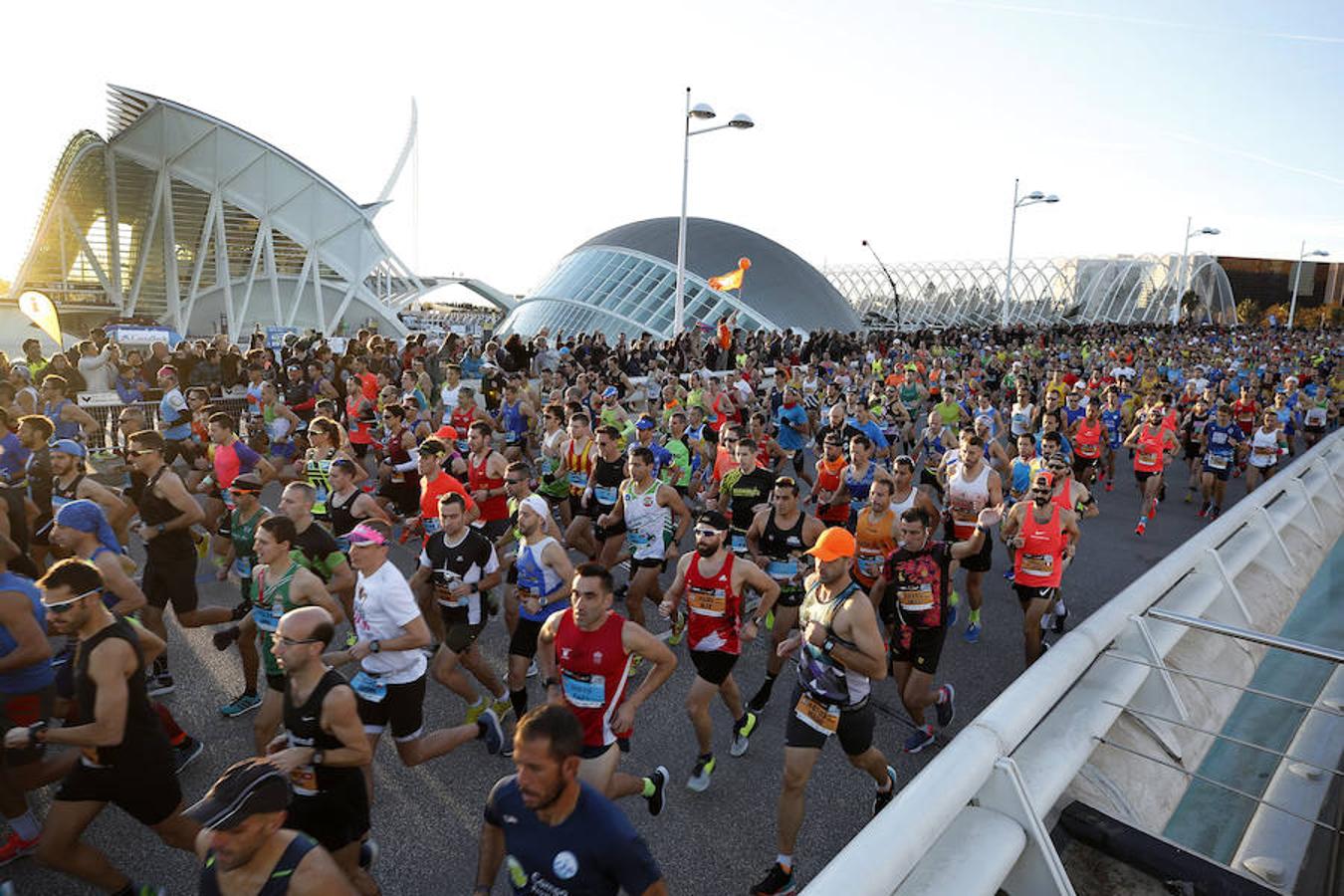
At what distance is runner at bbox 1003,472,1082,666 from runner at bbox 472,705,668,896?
15.7 ft

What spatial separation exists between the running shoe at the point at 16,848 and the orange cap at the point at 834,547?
443 cm

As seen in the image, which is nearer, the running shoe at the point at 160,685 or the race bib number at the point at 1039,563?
the running shoe at the point at 160,685

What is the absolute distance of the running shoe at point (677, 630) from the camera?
21.6 feet

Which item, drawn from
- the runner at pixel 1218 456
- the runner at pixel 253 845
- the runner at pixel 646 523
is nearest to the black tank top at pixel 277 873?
the runner at pixel 253 845

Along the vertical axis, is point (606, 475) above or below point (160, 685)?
above

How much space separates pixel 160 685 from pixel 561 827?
182 inches

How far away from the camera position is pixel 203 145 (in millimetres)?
35812

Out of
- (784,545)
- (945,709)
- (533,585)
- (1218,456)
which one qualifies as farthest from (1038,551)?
(1218,456)

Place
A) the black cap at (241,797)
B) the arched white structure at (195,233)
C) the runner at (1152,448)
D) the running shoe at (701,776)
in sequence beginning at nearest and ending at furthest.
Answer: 1. the black cap at (241,797)
2. the running shoe at (701,776)
3. the runner at (1152,448)
4. the arched white structure at (195,233)

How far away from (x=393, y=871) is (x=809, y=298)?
44.6m

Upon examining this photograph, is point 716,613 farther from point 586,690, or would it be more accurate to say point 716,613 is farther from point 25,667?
point 25,667

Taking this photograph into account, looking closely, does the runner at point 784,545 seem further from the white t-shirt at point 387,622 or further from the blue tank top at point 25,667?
the blue tank top at point 25,667

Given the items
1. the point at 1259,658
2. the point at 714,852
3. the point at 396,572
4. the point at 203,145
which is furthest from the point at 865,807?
the point at 203,145

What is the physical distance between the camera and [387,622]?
4.22 m
